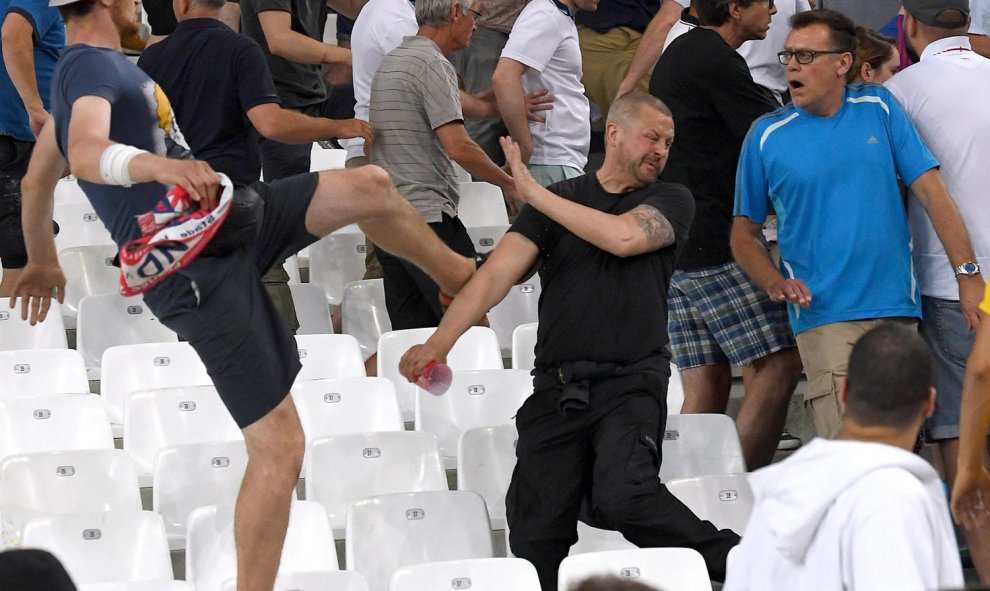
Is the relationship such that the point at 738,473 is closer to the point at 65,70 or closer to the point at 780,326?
the point at 780,326

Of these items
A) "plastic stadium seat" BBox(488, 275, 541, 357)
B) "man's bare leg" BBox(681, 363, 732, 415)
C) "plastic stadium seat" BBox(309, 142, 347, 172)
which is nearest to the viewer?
"man's bare leg" BBox(681, 363, 732, 415)

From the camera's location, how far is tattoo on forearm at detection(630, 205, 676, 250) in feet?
15.2

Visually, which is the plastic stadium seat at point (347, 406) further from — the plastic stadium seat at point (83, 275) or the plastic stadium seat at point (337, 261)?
the plastic stadium seat at point (337, 261)

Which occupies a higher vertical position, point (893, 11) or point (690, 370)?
point (893, 11)

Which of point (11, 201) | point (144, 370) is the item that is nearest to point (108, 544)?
point (144, 370)

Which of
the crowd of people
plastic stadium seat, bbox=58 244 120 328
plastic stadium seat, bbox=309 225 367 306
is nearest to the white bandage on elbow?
the crowd of people

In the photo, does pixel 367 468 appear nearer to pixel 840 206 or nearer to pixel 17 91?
pixel 840 206

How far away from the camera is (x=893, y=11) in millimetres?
7496

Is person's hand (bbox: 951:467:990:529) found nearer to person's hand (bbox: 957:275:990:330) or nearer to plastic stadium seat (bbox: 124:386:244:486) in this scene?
person's hand (bbox: 957:275:990:330)

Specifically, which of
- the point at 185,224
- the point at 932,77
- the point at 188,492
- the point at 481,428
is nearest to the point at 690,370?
the point at 481,428

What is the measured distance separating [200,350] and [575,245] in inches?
51.1

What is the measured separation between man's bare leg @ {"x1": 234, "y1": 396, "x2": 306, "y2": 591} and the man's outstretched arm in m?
0.70

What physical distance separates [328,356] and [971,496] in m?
2.72

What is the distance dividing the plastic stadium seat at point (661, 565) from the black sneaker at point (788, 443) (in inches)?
67.2
